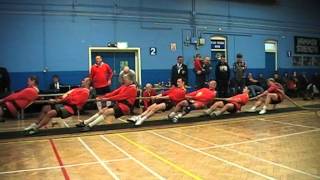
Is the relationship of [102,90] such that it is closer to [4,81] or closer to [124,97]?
[124,97]

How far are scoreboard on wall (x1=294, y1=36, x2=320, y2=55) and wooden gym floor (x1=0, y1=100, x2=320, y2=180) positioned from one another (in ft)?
37.8

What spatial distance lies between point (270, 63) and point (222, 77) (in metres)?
5.68

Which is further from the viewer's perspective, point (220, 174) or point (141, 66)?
point (141, 66)

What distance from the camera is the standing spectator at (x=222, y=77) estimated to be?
13.5 m

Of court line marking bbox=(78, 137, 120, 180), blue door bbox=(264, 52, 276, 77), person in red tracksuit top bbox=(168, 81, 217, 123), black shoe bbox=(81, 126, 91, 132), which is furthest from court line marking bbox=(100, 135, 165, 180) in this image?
blue door bbox=(264, 52, 276, 77)

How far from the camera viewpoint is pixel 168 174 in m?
4.82

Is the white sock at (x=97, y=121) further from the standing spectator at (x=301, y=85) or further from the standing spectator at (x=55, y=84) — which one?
the standing spectator at (x=301, y=85)

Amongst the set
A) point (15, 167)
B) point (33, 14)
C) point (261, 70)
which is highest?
point (33, 14)

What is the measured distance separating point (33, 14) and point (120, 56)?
11.1 feet

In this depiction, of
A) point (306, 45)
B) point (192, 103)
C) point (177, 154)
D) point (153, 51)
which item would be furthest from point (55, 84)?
point (306, 45)

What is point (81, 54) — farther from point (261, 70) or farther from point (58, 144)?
point (261, 70)

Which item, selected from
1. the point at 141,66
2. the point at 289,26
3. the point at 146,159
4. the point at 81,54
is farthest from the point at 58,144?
the point at 289,26

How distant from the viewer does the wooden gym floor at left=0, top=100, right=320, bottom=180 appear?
4.89 meters

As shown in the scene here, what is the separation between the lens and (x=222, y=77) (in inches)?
535
